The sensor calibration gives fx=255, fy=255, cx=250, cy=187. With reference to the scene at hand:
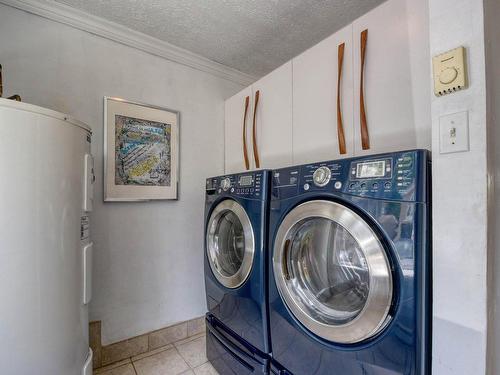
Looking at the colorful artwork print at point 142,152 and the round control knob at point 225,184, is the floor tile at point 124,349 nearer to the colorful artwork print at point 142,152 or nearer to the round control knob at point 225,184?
the colorful artwork print at point 142,152

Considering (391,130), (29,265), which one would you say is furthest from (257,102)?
(29,265)

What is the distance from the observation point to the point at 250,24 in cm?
181

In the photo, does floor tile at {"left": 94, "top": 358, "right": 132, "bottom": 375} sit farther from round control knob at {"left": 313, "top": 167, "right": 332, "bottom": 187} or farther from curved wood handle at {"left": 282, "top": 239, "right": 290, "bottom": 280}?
round control knob at {"left": 313, "top": 167, "right": 332, "bottom": 187}

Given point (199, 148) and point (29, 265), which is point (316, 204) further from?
point (199, 148)

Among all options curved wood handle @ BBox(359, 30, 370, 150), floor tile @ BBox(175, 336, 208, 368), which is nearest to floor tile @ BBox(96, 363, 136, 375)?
floor tile @ BBox(175, 336, 208, 368)

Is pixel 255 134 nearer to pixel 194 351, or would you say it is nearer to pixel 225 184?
pixel 225 184

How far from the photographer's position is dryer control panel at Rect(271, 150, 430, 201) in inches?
31.3

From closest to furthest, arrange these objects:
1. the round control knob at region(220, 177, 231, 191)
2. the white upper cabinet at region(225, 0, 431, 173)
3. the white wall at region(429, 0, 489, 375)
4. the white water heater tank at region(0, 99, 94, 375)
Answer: the white wall at region(429, 0, 489, 375)
the white water heater tank at region(0, 99, 94, 375)
the white upper cabinet at region(225, 0, 431, 173)
the round control knob at region(220, 177, 231, 191)

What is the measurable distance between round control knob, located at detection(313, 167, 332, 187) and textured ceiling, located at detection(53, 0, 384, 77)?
4.00 feet

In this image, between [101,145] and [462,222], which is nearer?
[462,222]

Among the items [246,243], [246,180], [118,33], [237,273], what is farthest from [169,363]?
[118,33]

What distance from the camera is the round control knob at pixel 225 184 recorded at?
5.19 feet

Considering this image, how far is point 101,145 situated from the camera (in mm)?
1815

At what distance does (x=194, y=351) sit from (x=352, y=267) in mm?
1534
